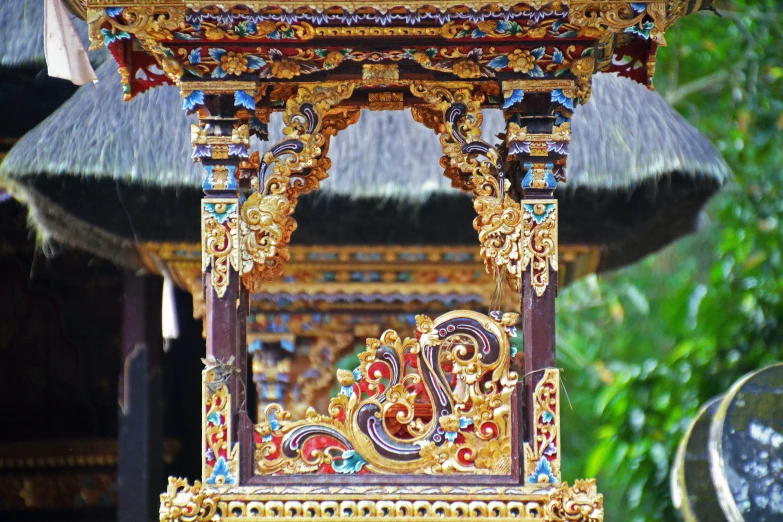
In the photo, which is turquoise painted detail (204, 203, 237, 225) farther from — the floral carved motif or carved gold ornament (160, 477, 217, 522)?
carved gold ornament (160, 477, 217, 522)

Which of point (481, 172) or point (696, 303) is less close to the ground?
point (481, 172)

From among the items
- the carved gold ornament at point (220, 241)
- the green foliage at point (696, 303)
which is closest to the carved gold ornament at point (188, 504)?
the carved gold ornament at point (220, 241)

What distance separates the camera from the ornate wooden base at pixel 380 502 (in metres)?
5.14

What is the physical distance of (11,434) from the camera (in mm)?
10266

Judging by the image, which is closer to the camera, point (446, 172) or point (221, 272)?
point (221, 272)

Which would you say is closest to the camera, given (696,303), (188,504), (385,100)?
(188,504)

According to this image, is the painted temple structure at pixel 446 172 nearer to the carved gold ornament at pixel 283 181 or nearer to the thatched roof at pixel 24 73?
the carved gold ornament at pixel 283 181

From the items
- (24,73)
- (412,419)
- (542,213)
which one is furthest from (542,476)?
(24,73)

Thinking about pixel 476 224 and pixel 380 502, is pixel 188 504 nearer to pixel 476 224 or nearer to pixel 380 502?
pixel 380 502

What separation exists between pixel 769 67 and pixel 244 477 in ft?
27.8

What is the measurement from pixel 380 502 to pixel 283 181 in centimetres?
140

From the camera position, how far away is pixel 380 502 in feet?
17.0

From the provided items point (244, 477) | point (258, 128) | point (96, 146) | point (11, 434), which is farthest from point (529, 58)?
point (11, 434)

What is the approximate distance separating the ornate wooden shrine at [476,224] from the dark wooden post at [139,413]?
126 inches
